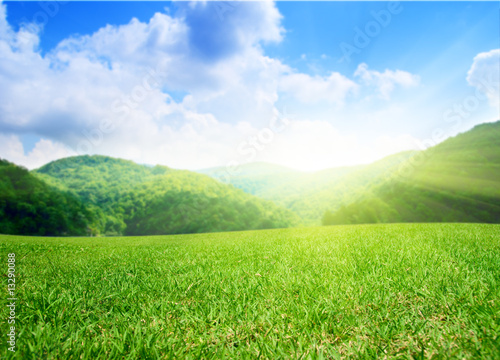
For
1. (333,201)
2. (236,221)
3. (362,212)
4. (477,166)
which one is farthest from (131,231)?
(477,166)

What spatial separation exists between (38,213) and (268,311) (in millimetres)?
111307

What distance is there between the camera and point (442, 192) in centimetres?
9412

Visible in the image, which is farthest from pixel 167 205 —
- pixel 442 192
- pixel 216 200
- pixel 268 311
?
pixel 442 192

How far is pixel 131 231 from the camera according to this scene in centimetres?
10350

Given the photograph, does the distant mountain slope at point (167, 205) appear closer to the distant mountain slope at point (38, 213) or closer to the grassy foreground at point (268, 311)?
the distant mountain slope at point (38, 213)

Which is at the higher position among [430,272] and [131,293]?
[131,293]

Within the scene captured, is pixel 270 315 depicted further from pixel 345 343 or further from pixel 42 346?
pixel 42 346

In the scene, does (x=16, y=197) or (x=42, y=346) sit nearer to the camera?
(x=42, y=346)

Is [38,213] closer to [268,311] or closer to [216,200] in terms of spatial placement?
[216,200]

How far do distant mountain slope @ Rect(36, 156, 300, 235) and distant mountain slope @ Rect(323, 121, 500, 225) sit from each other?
36.3 metres

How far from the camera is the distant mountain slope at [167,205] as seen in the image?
10012 cm

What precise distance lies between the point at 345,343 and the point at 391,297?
38.2 inches

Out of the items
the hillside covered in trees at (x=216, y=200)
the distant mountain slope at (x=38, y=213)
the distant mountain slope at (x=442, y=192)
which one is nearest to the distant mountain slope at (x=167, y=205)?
the hillside covered in trees at (x=216, y=200)

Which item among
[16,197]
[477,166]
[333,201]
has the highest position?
[16,197]
